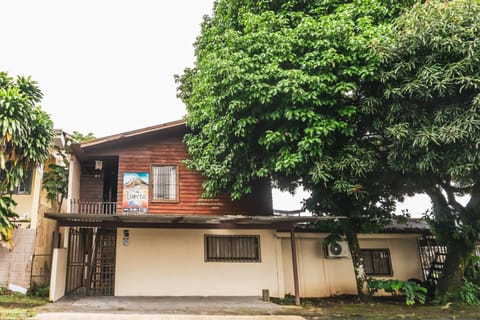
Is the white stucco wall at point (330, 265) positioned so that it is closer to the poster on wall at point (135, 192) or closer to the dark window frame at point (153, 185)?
the dark window frame at point (153, 185)

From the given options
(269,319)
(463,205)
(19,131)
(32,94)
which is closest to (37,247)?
(19,131)

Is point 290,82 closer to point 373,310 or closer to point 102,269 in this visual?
point 373,310

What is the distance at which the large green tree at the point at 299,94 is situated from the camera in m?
7.33

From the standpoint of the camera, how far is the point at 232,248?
10.5 m

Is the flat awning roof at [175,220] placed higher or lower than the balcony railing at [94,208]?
lower

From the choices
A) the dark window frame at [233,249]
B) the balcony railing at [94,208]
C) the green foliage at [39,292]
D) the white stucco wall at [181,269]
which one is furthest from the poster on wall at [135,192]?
the green foliage at [39,292]

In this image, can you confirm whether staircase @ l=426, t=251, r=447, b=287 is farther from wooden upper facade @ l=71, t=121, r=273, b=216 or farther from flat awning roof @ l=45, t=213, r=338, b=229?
wooden upper facade @ l=71, t=121, r=273, b=216

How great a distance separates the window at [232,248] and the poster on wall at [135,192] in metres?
2.39

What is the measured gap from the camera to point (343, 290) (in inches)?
419

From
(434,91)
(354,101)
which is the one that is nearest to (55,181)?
(354,101)

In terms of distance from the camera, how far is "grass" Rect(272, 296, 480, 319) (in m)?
7.84

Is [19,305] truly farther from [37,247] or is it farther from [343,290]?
[343,290]

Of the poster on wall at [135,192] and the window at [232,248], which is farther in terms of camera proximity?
the window at [232,248]

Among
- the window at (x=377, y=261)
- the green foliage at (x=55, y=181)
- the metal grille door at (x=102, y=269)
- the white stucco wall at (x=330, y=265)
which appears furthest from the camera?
the window at (x=377, y=261)
